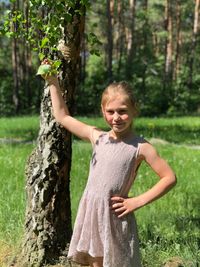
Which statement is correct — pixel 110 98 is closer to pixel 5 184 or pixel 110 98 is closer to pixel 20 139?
pixel 5 184

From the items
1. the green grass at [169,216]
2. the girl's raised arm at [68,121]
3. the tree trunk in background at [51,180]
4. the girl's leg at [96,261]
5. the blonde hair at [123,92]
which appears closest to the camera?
the blonde hair at [123,92]

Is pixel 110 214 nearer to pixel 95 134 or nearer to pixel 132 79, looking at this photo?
pixel 95 134

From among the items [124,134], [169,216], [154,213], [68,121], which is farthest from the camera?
[154,213]

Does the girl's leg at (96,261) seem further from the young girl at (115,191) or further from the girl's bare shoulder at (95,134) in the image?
the girl's bare shoulder at (95,134)

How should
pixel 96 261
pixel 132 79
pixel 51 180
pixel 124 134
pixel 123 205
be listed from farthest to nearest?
pixel 132 79 < pixel 51 180 < pixel 96 261 < pixel 124 134 < pixel 123 205

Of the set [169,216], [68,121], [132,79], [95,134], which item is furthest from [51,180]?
[132,79]

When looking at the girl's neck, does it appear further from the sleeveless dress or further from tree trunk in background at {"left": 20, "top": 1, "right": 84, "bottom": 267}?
tree trunk in background at {"left": 20, "top": 1, "right": 84, "bottom": 267}

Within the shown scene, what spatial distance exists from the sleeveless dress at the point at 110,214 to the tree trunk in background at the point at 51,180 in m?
1.18

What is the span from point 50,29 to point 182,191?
4.82 m

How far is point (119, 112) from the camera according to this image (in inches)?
123

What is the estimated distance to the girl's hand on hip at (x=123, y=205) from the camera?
3033 mm

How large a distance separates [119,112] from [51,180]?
144 centimetres

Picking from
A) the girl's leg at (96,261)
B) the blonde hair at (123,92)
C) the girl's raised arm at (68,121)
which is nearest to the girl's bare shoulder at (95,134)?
the girl's raised arm at (68,121)

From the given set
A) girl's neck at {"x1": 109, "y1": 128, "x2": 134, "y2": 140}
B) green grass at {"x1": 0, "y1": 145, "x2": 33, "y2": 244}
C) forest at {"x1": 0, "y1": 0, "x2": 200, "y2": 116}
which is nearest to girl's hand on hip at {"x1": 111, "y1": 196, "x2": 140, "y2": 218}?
girl's neck at {"x1": 109, "y1": 128, "x2": 134, "y2": 140}
